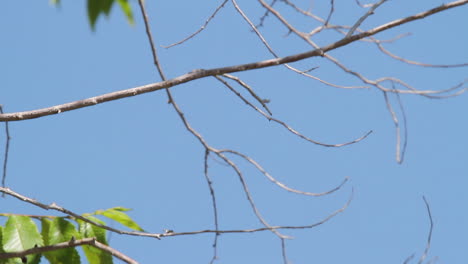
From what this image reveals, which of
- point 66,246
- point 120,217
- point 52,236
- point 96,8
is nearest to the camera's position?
point 96,8

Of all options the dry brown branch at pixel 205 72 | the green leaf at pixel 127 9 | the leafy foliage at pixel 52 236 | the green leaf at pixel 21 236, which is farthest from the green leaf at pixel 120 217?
the green leaf at pixel 127 9


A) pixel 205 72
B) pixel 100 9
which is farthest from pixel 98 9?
pixel 205 72

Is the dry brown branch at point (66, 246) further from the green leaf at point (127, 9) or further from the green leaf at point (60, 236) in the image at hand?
the green leaf at point (127, 9)

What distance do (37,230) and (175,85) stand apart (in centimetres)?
66

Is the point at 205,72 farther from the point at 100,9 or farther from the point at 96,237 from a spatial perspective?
the point at 100,9

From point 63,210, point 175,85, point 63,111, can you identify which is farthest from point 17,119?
point 175,85

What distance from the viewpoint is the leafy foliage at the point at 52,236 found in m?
2.12

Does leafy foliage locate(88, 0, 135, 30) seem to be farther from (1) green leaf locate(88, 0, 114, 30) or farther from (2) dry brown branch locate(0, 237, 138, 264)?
(2) dry brown branch locate(0, 237, 138, 264)

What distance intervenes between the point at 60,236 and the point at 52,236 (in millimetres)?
25

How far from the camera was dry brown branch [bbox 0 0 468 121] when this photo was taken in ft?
6.62

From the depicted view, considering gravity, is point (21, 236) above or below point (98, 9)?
below

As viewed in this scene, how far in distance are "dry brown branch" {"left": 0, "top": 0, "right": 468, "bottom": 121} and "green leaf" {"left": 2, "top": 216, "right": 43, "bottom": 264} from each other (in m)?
0.33

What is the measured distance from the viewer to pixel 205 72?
2.08m

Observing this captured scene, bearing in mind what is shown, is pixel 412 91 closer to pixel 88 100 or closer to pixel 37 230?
pixel 88 100
